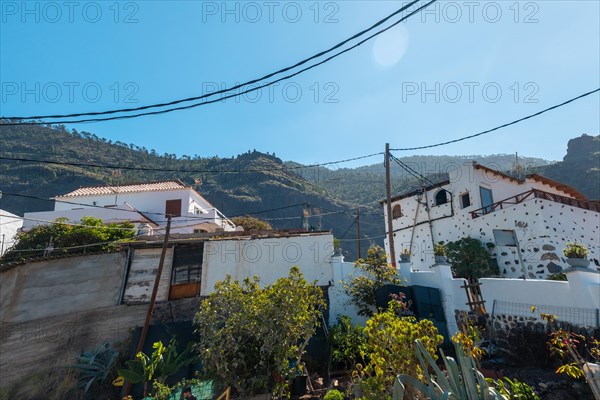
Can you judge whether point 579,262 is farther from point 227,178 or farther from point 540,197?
point 227,178

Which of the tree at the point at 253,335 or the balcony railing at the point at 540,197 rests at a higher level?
the balcony railing at the point at 540,197

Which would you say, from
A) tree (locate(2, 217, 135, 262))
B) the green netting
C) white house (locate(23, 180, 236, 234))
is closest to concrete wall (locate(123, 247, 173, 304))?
tree (locate(2, 217, 135, 262))

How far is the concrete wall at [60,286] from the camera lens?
17359 mm

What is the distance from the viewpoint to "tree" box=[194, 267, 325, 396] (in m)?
8.85

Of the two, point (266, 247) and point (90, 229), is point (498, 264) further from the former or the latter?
point (90, 229)

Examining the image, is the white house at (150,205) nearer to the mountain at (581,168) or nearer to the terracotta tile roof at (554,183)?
the terracotta tile roof at (554,183)

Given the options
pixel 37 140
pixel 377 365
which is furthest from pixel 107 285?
pixel 37 140

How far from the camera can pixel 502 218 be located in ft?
63.4

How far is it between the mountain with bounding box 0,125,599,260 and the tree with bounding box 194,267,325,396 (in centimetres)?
5728

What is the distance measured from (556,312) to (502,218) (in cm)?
995

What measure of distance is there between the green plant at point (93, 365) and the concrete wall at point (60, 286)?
2813mm

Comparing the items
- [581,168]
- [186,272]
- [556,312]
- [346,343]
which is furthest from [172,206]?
[581,168]

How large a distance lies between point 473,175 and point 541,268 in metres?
7.15

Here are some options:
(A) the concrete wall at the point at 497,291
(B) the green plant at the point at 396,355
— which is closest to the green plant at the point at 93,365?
(A) the concrete wall at the point at 497,291
